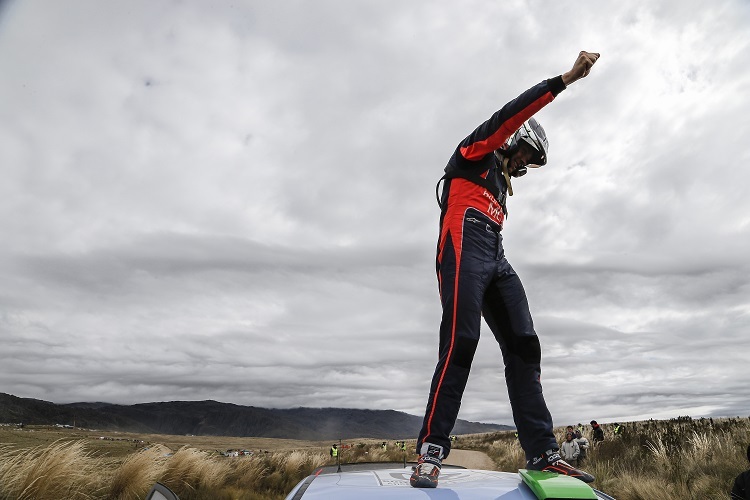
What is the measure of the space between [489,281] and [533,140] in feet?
3.90

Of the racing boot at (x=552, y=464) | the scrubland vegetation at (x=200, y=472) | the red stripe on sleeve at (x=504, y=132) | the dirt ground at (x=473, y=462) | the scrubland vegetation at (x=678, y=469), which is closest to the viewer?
the racing boot at (x=552, y=464)

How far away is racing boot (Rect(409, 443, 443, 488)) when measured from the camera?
2.15m

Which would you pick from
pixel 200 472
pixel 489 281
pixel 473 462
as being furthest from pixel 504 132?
pixel 473 462

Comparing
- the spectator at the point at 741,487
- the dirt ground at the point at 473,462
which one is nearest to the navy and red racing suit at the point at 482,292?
the spectator at the point at 741,487

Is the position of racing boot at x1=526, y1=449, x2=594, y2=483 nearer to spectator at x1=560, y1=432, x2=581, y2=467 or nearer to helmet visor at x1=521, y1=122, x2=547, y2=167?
helmet visor at x1=521, y1=122, x2=547, y2=167

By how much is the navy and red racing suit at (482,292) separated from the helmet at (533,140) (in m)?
0.19

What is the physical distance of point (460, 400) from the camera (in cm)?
307

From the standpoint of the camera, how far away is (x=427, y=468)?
99.3 inches

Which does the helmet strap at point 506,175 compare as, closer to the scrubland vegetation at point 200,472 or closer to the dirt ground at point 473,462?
the scrubland vegetation at point 200,472

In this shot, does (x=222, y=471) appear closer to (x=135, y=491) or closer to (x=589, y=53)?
(x=135, y=491)

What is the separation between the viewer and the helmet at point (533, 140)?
381 cm

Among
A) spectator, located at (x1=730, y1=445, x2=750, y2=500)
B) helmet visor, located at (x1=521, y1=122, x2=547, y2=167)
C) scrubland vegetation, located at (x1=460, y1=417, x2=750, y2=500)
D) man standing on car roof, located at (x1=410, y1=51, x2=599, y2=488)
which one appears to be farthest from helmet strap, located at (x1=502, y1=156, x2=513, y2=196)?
scrubland vegetation, located at (x1=460, y1=417, x2=750, y2=500)

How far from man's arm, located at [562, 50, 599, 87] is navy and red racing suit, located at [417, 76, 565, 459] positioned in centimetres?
8

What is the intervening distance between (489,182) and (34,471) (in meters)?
5.66
